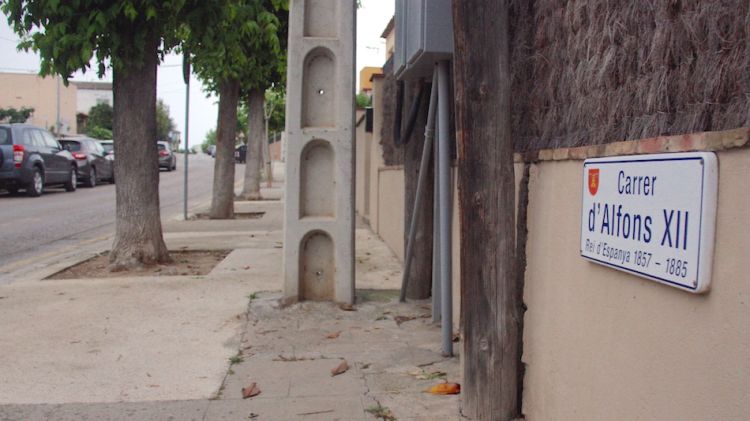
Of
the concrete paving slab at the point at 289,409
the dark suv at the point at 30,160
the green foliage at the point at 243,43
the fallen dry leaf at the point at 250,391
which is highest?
the green foliage at the point at 243,43

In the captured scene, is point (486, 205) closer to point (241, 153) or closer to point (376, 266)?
point (376, 266)

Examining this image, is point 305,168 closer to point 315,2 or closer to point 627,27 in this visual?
point 315,2

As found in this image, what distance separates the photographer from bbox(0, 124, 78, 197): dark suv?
762 inches

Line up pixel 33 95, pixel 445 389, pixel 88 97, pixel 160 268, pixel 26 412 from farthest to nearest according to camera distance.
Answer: pixel 88 97
pixel 33 95
pixel 160 268
pixel 445 389
pixel 26 412

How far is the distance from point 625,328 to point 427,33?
2.75 metres

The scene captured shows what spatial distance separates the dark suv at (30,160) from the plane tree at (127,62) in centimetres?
1209

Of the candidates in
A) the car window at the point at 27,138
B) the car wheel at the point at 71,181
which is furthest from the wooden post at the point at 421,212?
the car wheel at the point at 71,181

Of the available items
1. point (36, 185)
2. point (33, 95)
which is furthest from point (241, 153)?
point (36, 185)

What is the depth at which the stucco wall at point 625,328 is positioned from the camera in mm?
2094

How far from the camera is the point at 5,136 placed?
1933 centimetres

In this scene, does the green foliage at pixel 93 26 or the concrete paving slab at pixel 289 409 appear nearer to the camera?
the concrete paving slab at pixel 289 409

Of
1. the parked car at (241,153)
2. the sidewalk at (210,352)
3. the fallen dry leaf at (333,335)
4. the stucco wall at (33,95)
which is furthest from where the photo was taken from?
the stucco wall at (33,95)

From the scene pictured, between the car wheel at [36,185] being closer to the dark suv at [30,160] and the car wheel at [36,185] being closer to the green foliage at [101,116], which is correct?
the dark suv at [30,160]

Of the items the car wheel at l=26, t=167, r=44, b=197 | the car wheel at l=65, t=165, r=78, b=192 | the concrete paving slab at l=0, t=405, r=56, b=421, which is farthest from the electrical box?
the car wheel at l=65, t=165, r=78, b=192
